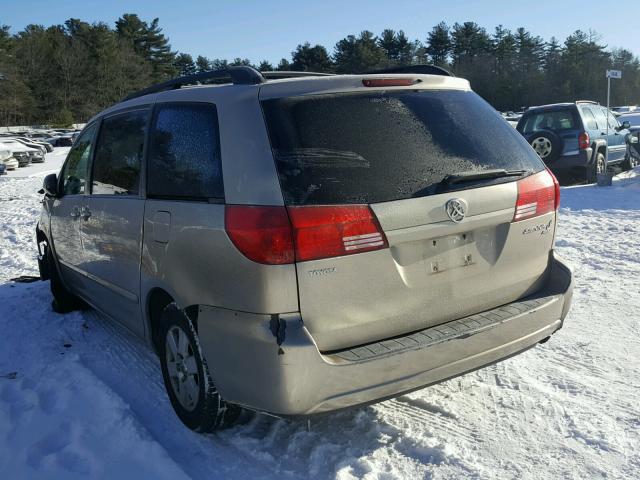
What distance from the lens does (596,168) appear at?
42.3 feet

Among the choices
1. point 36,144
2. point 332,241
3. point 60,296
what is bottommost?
point 60,296

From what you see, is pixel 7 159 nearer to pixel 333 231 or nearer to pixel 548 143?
pixel 548 143

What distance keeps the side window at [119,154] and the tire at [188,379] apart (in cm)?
91

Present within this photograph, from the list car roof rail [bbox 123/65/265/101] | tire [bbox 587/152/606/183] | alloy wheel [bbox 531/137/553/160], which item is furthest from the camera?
tire [bbox 587/152/606/183]

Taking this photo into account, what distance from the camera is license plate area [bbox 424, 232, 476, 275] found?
2.85 m

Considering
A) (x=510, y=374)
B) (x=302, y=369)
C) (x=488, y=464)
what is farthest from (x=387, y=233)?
(x=510, y=374)

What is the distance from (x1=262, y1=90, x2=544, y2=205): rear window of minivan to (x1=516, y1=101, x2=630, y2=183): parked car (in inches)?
395

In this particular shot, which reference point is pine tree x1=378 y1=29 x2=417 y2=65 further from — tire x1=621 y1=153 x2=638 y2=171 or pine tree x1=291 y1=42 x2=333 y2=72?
tire x1=621 y1=153 x2=638 y2=171

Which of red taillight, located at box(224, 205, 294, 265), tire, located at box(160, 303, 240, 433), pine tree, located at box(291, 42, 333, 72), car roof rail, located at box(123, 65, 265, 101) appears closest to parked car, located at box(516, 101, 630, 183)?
car roof rail, located at box(123, 65, 265, 101)

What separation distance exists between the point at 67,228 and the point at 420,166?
127 inches

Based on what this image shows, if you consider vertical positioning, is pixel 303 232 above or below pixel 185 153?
below

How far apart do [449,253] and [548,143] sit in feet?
34.7

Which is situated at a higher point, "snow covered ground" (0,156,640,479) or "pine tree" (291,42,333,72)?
"pine tree" (291,42,333,72)

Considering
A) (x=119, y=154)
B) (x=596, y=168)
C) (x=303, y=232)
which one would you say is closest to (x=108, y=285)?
(x=119, y=154)
